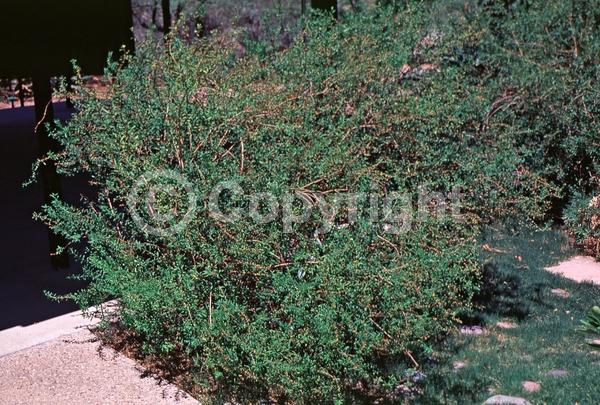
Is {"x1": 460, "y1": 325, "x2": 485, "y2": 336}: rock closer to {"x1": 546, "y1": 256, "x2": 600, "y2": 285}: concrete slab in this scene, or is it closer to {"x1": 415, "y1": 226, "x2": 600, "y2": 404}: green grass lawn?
{"x1": 415, "y1": 226, "x2": 600, "y2": 404}: green grass lawn

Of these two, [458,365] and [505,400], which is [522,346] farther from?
[505,400]

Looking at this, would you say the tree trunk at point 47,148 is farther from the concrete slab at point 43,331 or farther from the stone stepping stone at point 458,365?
the stone stepping stone at point 458,365

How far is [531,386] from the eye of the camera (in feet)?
17.4

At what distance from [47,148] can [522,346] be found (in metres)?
4.20

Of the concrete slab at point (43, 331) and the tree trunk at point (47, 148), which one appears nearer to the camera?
the concrete slab at point (43, 331)

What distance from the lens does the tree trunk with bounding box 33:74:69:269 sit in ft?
23.5

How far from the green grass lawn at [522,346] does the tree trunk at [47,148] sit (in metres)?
3.49

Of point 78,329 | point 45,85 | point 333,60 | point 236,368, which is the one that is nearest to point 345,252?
point 236,368

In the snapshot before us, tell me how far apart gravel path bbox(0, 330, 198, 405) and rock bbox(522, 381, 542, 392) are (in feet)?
6.84

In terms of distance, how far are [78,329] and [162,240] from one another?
114 centimetres

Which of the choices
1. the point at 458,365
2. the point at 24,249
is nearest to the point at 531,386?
the point at 458,365

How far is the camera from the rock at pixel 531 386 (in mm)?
5242

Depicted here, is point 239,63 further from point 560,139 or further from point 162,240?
point 560,139
